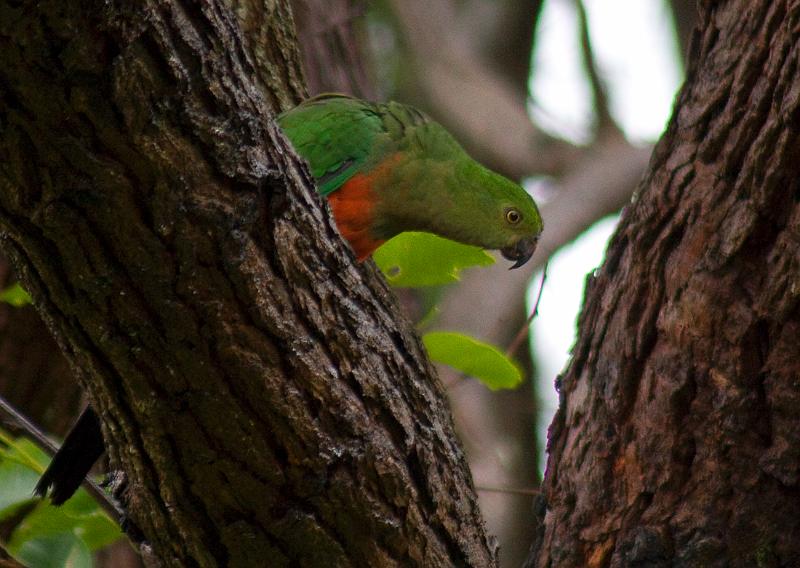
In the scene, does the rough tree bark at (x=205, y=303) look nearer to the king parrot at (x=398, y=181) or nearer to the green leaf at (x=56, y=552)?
the green leaf at (x=56, y=552)

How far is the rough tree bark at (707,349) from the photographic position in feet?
8.97

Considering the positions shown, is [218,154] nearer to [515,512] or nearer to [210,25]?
[210,25]

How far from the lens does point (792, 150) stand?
272 cm

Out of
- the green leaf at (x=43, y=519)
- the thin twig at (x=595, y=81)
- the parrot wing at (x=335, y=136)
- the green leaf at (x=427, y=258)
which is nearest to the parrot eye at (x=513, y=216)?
the parrot wing at (x=335, y=136)

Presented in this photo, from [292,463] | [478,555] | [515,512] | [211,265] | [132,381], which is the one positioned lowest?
[515,512]

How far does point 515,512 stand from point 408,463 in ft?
17.3

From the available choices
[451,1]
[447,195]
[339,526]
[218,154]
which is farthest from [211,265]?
[451,1]

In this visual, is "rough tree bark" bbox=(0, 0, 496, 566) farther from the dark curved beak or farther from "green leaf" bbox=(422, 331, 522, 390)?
the dark curved beak

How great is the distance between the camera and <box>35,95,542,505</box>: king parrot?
4.71 meters

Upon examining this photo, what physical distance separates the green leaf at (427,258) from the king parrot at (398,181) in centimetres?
71

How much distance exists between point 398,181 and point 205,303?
9.20 ft

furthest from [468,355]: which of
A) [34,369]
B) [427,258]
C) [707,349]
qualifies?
[34,369]

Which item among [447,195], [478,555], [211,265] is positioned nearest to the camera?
[211,265]

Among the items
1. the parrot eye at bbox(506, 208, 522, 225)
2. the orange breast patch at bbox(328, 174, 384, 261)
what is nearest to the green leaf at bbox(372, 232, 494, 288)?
the orange breast patch at bbox(328, 174, 384, 261)
